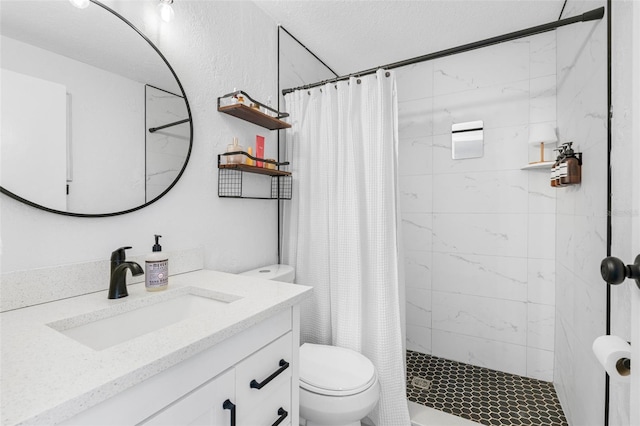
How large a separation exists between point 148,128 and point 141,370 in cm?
100

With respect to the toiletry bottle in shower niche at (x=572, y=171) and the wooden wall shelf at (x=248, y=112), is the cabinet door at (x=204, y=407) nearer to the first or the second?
the wooden wall shelf at (x=248, y=112)

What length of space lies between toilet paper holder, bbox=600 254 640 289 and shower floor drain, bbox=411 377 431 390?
176cm

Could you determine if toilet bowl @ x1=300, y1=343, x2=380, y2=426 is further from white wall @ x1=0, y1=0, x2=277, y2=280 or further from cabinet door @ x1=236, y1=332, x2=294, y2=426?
white wall @ x1=0, y1=0, x2=277, y2=280

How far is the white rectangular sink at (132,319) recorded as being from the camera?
86 centimetres

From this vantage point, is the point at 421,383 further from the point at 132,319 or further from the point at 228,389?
the point at 132,319

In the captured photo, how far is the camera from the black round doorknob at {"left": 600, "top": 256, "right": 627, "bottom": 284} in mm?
592

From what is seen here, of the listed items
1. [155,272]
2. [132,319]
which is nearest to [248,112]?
[155,272]

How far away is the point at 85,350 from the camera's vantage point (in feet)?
2.09

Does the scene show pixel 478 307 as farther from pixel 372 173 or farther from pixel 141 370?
pixel 141 370

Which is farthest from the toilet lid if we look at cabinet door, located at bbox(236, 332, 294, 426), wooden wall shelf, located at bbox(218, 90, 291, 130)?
wooden wall shelf, located at bbox(218, 90, 291, 130)

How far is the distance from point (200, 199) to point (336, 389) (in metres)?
1.05

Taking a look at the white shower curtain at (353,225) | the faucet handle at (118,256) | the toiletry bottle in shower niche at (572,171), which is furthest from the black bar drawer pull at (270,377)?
the toiletry bottle in shower niche at (572,171)

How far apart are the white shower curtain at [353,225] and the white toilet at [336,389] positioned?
0.73 ft

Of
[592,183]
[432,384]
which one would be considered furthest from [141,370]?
[432,384]
